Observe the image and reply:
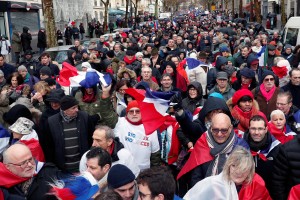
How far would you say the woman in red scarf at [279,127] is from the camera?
16.0ft

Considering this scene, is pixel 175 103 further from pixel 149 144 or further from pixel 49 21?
pixel 49 21

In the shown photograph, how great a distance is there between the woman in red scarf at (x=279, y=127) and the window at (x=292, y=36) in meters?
12.2

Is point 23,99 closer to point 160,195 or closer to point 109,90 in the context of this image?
point 109,90

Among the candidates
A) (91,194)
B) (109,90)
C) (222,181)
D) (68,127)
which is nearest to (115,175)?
(91,194)

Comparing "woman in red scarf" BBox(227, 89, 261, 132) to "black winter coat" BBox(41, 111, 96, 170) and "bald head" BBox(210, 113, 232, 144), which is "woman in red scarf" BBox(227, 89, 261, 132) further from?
"black winter coat" BBox(41, 111, 96, 170)

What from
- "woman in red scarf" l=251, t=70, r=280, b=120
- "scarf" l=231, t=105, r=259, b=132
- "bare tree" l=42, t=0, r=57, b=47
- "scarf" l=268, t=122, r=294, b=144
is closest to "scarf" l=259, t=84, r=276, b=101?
"woman in red scarf" l=251, t=70, r=280, b=120

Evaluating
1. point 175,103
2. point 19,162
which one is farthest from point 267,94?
point 19,162

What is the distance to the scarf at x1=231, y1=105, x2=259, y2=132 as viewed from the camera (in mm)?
5133

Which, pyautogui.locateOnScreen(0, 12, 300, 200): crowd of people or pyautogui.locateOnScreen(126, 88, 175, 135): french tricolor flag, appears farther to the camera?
pyautogui.locateOnScreen(126, 88, 175, 135): french tricolor flag

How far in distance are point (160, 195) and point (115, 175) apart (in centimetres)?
46

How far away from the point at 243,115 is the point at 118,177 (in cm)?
249

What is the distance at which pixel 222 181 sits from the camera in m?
3.54

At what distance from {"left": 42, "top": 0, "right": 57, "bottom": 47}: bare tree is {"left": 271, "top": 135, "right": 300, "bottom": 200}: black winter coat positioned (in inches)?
586

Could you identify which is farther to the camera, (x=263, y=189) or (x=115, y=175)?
(x=263, y=189)
